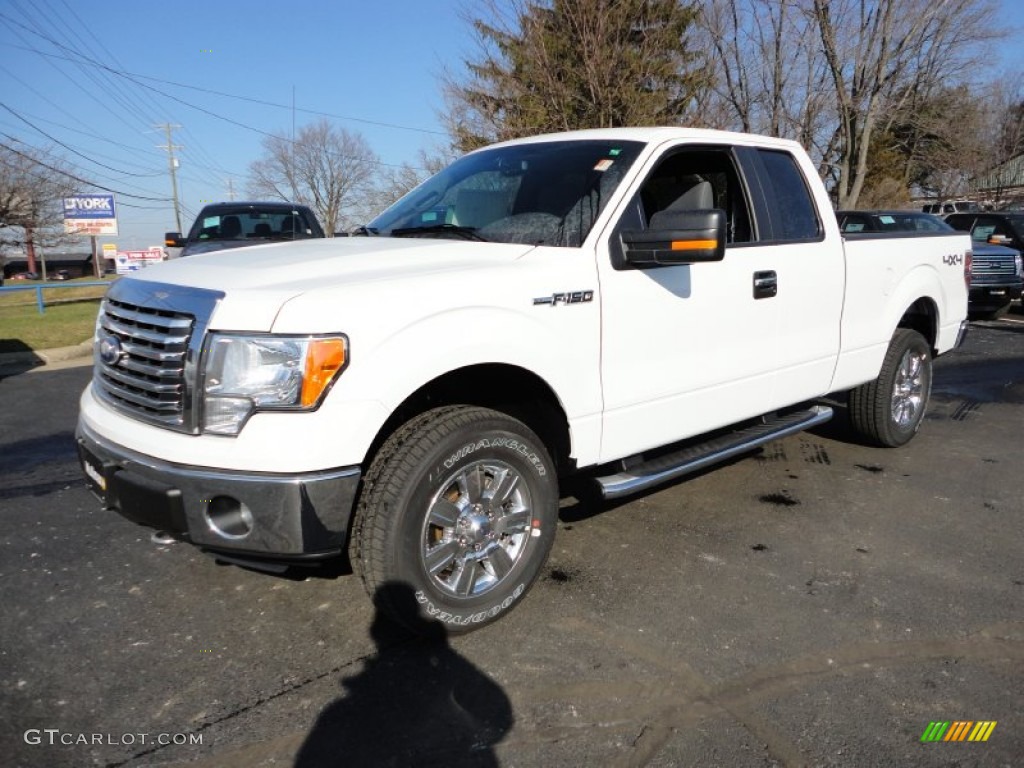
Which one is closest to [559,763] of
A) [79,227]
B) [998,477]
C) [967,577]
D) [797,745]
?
[797,745]

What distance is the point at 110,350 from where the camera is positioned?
118 inches

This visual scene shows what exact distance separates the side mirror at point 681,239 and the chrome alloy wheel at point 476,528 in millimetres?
1085

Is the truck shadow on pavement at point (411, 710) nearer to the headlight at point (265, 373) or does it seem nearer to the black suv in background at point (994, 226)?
the headlight at point (265, 373)

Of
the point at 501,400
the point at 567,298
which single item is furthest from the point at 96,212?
the point at 567,298

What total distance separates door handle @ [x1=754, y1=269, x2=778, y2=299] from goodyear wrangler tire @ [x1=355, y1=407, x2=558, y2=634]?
157 cm

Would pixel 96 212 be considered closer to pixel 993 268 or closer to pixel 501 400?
pixel 993 268

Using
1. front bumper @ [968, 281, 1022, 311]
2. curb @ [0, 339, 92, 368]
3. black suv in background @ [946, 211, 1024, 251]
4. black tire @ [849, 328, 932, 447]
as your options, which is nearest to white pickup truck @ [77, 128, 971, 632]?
black tire @ [849, 328, 932, 447]

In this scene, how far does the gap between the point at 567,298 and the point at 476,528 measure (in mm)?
993

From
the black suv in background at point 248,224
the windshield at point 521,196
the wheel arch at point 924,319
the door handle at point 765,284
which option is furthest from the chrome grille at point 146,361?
the black suv in background at point 248,224

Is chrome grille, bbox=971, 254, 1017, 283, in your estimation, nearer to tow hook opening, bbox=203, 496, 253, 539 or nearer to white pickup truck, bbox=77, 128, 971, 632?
white pickup truck, bbox=77, 128, 971, 632

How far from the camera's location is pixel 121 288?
307 centimetres

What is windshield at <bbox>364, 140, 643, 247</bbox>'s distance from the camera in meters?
3.42

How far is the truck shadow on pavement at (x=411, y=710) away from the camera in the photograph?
92.6 inches

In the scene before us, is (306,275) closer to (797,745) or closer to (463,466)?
(463,466)
